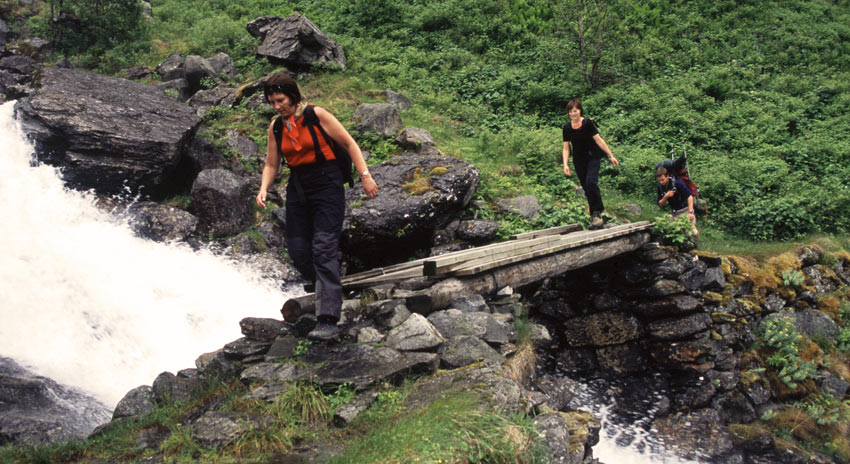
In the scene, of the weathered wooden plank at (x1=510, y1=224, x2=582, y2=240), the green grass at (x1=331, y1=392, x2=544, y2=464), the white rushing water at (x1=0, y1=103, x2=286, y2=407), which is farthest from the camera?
the weathered wooden plank at (x1=510, y1=224, x2=582, y2=240)

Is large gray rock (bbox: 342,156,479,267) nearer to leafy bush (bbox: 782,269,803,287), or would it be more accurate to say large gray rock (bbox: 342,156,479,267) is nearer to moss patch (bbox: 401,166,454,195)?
moss patch (bbox: 401,166,454,195)

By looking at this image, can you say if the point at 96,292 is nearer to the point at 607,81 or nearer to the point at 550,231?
the point at 550,231

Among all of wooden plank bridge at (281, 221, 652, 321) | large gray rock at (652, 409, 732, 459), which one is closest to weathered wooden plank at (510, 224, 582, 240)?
wooden plank bridge at (281, 221, 652, 321)

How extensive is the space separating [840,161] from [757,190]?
10.7 ft

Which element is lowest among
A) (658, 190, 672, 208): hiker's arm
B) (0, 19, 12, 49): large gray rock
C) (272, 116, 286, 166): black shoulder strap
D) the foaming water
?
the foaming water

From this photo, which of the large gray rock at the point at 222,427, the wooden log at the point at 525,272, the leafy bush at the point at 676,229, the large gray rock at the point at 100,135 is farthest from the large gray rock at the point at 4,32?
the leafy bush at the point at 676,229

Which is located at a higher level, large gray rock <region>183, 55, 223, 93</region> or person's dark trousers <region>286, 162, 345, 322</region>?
large gray rock <region>183, 55, 223, 93</region>

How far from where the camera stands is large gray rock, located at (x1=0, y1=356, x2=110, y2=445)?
5.35m

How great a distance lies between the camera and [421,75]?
18453mm

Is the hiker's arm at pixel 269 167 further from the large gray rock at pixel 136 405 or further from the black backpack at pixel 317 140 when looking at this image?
the large gray rock at pixel 136 405

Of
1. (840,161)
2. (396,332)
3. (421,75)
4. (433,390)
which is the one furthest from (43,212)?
(840,161)

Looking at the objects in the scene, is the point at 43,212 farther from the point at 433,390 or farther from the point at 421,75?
the point at 421,75

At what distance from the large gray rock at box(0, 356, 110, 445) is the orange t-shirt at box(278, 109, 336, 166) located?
3.72 meters

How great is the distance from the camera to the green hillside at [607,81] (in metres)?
13.2
